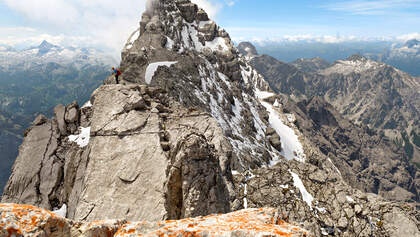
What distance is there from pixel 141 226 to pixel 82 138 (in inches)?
763

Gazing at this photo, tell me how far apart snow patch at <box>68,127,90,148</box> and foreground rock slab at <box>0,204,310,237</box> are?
1590 cm

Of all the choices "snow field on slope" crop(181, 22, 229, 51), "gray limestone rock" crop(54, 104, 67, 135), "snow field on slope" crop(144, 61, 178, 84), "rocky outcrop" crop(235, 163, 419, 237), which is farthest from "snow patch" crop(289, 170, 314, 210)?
"snow field on slope" crop(181, 22, 229, 51)

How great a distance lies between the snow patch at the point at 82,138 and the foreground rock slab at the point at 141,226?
1590 centimetres

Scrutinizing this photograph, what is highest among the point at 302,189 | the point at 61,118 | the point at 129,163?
the point at 61,118

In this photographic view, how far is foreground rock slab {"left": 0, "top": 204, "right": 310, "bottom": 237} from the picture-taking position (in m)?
7.85

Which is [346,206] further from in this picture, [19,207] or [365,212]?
[19,207]

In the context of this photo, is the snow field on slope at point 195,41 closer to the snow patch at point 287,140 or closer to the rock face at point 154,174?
the snow patch at point 287,140

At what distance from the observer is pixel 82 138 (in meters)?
24.3

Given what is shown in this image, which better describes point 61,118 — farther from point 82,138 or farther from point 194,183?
point 194,183

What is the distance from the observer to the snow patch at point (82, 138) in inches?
928

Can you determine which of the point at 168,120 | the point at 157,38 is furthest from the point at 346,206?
the point at 157,38

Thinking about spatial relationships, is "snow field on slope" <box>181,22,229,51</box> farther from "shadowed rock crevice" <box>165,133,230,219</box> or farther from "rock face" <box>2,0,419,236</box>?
"shadowed rock crevice" <box>165,133,230,219</box>

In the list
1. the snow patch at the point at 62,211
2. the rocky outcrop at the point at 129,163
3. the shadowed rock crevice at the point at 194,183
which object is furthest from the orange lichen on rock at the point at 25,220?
the snow patch at the point at 62,211

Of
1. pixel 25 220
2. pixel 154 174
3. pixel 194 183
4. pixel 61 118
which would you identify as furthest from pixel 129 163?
pixel 61 118
